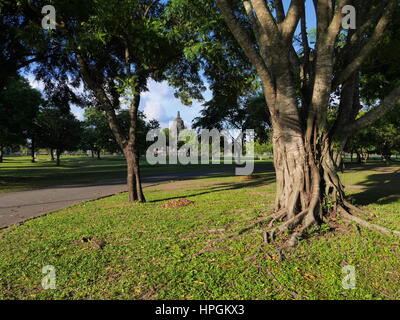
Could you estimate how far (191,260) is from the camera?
4590 millimetres

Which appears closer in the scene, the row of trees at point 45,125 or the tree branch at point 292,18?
the tree branch at point 292,18

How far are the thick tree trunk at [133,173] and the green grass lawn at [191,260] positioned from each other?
2717 millimetres

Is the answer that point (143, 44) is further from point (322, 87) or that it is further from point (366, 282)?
point (366, 282)

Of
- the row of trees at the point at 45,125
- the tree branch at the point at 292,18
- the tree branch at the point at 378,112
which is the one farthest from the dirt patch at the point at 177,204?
the tree branch at the point at 292,18

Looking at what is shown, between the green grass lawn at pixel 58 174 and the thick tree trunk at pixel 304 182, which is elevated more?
the thick tree trunk at pixel 304 182

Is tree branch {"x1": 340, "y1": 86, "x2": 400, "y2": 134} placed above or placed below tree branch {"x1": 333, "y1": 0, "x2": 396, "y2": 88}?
below

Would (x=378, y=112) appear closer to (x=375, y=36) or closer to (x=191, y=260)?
(x=375, y=36)

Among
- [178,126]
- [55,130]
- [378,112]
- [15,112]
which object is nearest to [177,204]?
[378,112]

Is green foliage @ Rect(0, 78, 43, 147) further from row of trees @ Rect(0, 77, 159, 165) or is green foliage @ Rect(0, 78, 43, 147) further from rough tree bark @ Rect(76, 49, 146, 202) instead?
rough tree bark @ Rect(76, 49, 146, 202)

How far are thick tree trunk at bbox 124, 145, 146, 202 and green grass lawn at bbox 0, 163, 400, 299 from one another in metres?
2.72

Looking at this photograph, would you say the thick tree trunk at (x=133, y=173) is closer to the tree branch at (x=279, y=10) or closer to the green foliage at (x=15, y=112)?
the tree branch at (x=279, y=10)

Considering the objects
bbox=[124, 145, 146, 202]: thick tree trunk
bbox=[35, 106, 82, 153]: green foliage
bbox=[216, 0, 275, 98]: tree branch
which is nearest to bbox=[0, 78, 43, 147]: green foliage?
bbox=[35, 106, 82, 153]: green foliage

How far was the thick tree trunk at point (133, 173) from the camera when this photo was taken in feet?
33.2

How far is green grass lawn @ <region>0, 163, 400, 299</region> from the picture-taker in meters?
3.58
